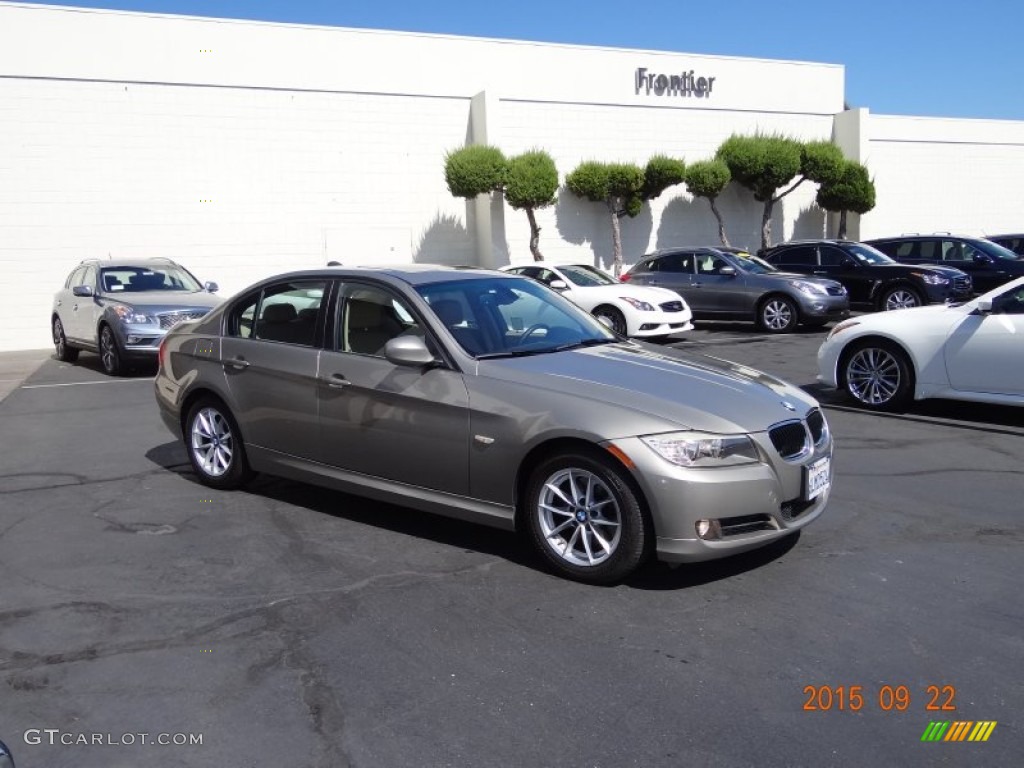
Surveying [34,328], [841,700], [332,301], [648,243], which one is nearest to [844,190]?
[648,243]

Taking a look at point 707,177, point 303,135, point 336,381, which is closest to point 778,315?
point 707,177

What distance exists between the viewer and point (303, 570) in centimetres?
526

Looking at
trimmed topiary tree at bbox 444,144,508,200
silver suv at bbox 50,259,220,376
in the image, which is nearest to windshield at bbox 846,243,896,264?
trimmed topiary tree at bbox 444,144,508,200

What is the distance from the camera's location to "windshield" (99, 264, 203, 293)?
14.5m

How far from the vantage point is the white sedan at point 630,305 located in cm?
1583

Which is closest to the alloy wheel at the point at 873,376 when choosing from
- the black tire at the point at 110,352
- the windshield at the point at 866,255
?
the black tire at the point at 110,352

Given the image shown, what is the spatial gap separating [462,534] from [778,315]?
509 inches

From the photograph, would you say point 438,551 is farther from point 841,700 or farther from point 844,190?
point 844,190

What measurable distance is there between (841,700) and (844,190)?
26.5 m

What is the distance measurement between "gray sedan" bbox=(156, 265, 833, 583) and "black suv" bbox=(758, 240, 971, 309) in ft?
44.2

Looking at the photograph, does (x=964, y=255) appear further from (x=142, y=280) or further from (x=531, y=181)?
(x=142, y=280)

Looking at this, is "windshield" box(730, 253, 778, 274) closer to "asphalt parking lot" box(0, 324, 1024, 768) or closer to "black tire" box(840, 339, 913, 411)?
"black tire" box(840, 339, 913, 411)

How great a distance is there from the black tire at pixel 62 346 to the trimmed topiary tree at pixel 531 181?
10.9 meters

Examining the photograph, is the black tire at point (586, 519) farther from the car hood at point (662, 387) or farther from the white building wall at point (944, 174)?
the white building wall at point (944, 174)
